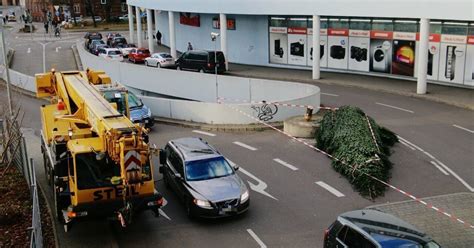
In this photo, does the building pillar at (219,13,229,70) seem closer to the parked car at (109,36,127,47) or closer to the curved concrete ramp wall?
the curved concrete ramp wall

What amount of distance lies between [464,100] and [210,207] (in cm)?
1793

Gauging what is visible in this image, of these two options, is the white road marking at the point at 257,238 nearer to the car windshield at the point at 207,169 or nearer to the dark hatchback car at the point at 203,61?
the car windshield at the point at 207,169

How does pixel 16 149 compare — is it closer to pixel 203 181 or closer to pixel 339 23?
pixel 203 181

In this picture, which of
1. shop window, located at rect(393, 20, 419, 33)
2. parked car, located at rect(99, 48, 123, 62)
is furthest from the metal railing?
parked car, located at rect(99, 48, 123, 62)

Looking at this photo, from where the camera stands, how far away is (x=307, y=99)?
2403cm

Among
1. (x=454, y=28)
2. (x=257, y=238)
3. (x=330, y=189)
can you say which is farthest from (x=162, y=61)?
(x=257, y=238)

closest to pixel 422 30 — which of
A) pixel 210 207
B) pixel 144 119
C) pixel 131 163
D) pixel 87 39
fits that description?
pixel 144 119

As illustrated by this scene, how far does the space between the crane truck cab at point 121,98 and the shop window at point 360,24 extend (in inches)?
640

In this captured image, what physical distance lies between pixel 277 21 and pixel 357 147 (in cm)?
2367

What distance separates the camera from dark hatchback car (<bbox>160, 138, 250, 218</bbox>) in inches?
547

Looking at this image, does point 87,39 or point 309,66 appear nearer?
point 309,66

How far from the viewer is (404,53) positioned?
33.3 m

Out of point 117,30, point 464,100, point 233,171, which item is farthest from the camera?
point 117,30

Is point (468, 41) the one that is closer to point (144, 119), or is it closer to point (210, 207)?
point (144, 119)
